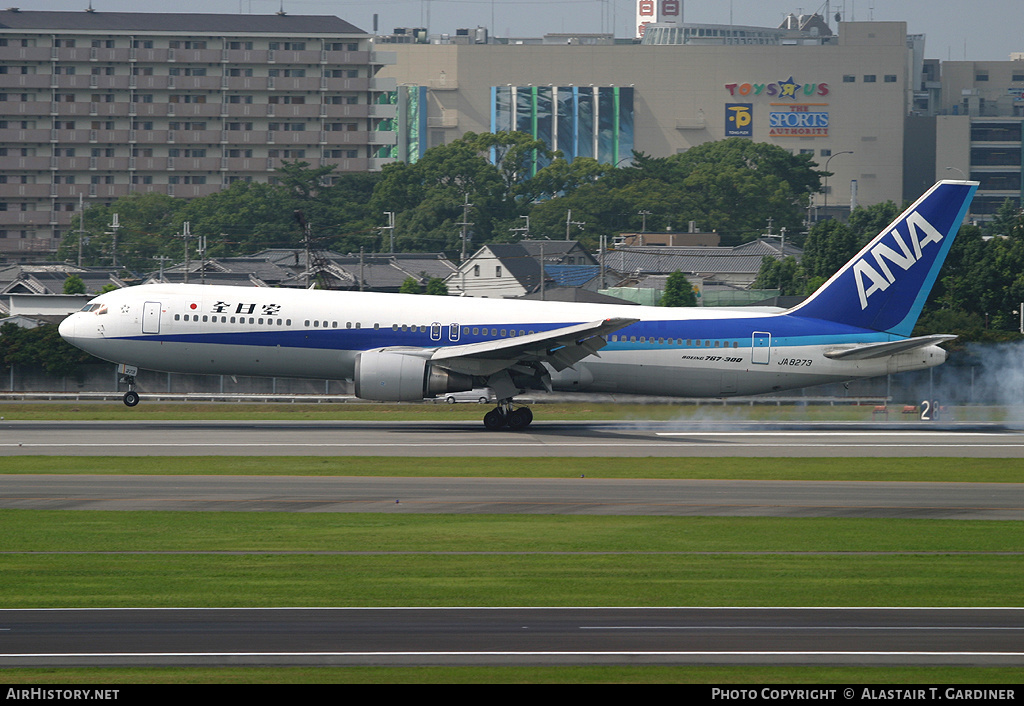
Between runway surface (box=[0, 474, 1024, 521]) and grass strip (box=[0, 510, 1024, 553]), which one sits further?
runway surface (box=[0, 474, 1024, 521])

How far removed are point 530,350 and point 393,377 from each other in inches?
197

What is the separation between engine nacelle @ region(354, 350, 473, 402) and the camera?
41.7m

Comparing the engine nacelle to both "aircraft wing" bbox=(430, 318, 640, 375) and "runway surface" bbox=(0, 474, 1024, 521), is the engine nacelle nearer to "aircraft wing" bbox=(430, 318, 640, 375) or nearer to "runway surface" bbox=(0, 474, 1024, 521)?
"aircraft wing" bbox=(430, 318, 640, 375)

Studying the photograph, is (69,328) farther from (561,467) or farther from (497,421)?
(561,467)

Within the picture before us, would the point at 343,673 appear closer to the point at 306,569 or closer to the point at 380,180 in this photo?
the point at 306,569

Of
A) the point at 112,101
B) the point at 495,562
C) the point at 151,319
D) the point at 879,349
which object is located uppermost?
the point at 112,101

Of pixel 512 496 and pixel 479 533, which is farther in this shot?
pixel 512 496

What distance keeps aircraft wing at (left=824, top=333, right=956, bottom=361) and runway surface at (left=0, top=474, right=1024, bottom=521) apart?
11.7 metres

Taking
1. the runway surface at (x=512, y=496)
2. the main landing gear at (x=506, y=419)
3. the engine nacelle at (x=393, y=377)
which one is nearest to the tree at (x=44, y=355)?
the engine nacelle at (x=393, y=377)

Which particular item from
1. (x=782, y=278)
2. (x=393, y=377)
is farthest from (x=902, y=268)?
(x=782, y=278)

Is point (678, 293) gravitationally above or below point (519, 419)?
above

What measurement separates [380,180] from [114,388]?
116 m

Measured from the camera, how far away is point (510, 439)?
4184 cm

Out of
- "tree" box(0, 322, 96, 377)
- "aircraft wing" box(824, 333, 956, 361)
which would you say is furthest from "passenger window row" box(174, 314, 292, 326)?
"tree" box(0, 322, 96, 377)
